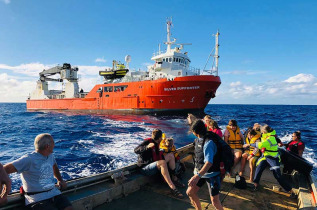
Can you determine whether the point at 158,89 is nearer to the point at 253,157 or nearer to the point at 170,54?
the point at 170,54

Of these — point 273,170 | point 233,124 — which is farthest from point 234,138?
point 273,170

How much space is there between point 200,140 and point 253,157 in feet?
7.93

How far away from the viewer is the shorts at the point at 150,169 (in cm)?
410

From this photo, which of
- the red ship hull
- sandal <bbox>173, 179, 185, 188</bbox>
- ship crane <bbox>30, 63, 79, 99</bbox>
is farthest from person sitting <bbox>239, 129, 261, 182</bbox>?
ship crane <bbox>30, 63, 79, 99</bbox>

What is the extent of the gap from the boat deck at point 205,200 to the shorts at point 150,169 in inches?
12.6

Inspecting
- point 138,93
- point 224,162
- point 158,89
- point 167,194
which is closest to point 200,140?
point 224,162

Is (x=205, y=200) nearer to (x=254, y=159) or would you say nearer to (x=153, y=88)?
(x=254, y=159)

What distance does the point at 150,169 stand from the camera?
4.13 metres

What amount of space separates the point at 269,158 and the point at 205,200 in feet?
5.61

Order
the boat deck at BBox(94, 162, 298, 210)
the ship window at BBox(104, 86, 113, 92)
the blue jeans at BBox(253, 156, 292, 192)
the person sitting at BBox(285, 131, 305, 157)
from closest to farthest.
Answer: the boat deck at BBox(94, 162, 298, 210)
the blue jeans at BBox(253, 156, 292, 192)
the person sitting at BBox(285, 131, 305, 157)
the ship window at BBox(104, 86, 113, 92)

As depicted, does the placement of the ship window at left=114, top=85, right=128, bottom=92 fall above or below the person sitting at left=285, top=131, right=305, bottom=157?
above

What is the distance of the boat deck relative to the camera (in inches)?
→ 139

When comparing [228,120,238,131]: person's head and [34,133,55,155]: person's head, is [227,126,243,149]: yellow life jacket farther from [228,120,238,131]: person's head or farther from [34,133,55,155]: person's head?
[34,133,55,155]: person's head

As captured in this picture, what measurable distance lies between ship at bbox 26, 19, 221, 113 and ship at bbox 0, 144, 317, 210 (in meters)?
18.2
